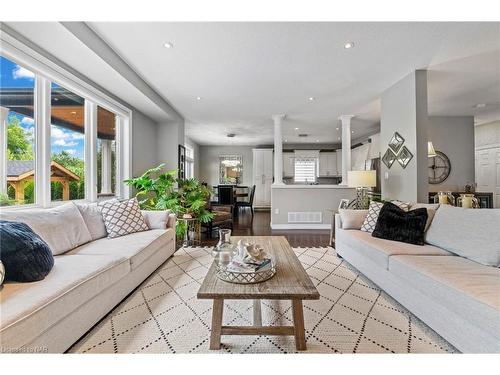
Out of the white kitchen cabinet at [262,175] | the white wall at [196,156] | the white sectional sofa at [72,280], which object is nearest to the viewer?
the white sectional sofa at [72,280]

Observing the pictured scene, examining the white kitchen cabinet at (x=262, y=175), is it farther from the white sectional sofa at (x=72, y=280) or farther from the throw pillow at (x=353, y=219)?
the white sectional sofa at (x=72, y=280)

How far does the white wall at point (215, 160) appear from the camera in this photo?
9531 millimetres

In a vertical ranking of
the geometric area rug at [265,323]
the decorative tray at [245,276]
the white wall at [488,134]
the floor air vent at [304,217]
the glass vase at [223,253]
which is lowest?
the geometric area rug at [265,323]

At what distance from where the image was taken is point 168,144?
5.29 m

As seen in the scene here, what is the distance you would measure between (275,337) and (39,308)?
1385mm

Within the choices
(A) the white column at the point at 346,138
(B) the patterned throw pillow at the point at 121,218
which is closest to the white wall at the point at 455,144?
(A) the white column at the point at 346,138

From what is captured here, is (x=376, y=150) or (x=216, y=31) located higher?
(x=216, y=31)

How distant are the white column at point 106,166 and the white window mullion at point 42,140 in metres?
1.11

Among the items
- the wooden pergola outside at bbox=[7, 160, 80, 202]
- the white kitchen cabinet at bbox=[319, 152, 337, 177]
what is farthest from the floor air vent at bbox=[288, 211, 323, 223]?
the wooden pergola outside at bbox=[7, 160, 80, 202]

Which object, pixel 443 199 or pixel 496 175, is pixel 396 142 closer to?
pixel 443 199

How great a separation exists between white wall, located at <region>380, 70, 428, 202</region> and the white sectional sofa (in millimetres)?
3537
